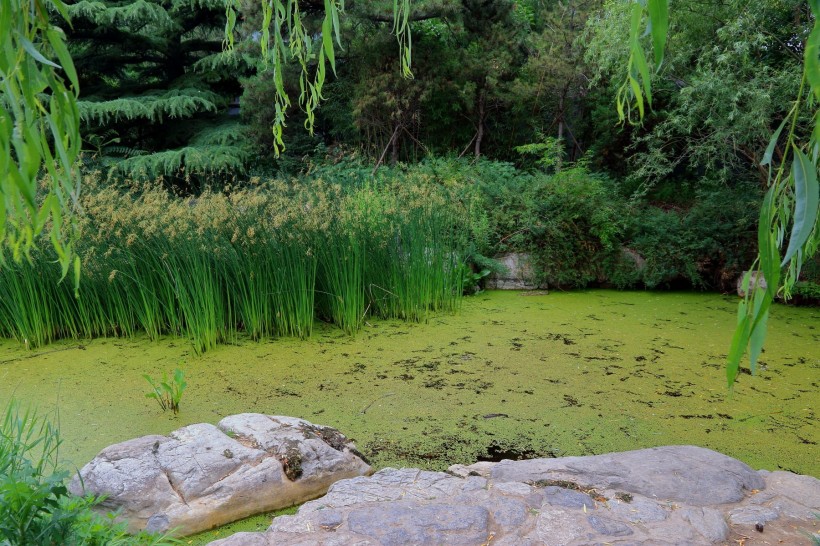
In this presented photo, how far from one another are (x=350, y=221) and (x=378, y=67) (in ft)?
13.6

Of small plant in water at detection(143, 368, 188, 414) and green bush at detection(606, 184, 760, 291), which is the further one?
green bush at detection(606, 184, 760, 291)

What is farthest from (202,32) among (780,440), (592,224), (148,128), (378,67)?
(780,440)

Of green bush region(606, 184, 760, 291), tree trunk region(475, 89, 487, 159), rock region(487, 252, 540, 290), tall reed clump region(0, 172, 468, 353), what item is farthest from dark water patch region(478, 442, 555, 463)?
tree trunk region(475, 89, 487, 159)

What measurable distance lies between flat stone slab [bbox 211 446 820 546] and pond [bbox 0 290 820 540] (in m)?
0.45

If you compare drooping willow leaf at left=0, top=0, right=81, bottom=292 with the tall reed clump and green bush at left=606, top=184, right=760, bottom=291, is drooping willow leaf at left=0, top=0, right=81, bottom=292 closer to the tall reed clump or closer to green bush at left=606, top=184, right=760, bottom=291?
the tall reed clump

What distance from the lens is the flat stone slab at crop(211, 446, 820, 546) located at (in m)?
1.62

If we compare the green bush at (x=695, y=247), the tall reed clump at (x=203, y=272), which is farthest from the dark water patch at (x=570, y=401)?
the green bush at (x=695, y=247)

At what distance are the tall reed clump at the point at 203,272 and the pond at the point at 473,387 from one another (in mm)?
160

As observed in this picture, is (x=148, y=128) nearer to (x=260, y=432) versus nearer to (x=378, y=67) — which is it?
(x=378, y=67)

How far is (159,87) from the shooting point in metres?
9.08

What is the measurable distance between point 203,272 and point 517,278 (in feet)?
9.58

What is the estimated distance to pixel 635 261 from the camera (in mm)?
5645

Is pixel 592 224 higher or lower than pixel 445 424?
higher

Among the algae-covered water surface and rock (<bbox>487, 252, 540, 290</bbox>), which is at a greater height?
rock (<bbox>487, 252, 540, 290</bbox>)
